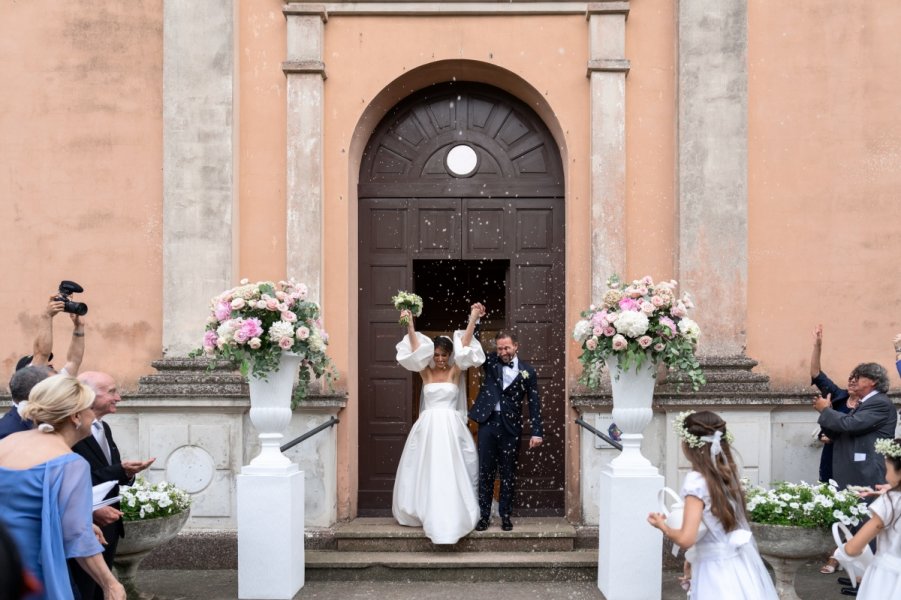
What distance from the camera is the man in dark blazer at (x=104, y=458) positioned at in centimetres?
577

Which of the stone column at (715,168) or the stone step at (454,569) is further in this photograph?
the stone column at (715,168)

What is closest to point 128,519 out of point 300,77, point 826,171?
point 300,77

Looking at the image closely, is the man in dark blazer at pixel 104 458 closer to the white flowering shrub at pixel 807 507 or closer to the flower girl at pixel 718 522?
the flower girl at pixel 718 522

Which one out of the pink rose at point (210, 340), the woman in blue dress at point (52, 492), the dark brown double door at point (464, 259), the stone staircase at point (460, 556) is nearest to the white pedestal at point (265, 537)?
the stone staircase at point (460, 556)

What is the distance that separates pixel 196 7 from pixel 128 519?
15.3ft

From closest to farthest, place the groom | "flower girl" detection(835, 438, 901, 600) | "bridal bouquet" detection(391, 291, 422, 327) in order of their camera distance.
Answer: "flower girl" detection(835, 438, 901, 600) → "bridal bouquet" detection(391, 291, 422, 327) → the groom

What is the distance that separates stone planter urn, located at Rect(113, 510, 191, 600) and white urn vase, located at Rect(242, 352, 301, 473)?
26.2 inches

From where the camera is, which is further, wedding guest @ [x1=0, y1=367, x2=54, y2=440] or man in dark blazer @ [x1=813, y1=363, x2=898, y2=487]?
man in dark blazer @ [x1=813, y1=363, x2=898, y2=487]

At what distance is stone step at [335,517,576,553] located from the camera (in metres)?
8.80

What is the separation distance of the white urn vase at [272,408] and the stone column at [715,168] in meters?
3.66

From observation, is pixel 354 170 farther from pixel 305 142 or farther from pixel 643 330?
pixel 643 330

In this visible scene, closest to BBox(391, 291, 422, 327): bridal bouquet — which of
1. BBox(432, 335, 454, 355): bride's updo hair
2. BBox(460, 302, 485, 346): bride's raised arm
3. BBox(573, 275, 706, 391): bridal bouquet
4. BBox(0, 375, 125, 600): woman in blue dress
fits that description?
BBox(460, 302, 485, 346): bride's raised arm

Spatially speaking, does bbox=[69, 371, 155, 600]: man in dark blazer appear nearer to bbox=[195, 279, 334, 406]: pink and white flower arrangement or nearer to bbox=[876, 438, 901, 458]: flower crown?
bbox=[195, 279, 334, 406]: pink and white flower arrangement

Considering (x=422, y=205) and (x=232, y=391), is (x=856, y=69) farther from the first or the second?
(x=232, y=391)
